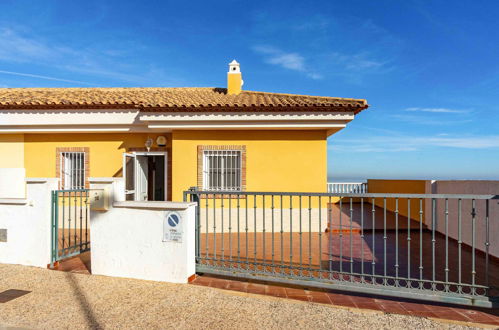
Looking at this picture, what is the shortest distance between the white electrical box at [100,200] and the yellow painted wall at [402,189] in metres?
9.84

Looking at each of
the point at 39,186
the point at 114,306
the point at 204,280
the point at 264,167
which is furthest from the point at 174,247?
the point at 264,167

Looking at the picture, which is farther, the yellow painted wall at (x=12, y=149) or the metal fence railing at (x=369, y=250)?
the yellow painted wall at (x=12, y=149)

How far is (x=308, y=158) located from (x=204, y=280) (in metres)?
5.09

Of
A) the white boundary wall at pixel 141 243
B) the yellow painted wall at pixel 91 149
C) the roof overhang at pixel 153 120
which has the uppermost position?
the roof overhang at pixel 153 120

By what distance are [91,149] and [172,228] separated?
6.55 meters

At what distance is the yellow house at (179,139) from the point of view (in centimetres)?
814

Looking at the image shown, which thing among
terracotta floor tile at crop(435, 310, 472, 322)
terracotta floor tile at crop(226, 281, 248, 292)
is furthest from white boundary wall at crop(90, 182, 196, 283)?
terracotta floor tile at crop(435, 310, 472, 322)

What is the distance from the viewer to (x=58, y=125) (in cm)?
895

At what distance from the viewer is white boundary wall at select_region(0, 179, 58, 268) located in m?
5.08

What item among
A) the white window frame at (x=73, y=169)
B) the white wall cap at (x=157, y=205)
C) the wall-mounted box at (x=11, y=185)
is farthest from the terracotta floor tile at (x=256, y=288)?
the white window frame at (x=73, y=169)

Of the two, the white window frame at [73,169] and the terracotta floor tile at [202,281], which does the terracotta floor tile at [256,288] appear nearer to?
the terracotta floor tile at [202,281]

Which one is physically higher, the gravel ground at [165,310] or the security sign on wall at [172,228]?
the security sign on wall at [172,228]

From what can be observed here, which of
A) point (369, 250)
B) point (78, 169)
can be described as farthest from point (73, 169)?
point (369, 250)

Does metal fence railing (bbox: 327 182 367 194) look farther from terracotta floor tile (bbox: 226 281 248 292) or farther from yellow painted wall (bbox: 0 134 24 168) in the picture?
yellow painted wall (bbox: 0 134 24 168)
